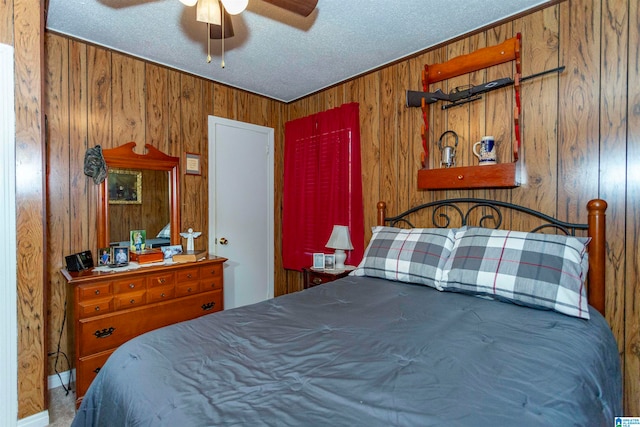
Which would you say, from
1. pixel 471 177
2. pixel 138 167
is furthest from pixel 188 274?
pixel 471 177

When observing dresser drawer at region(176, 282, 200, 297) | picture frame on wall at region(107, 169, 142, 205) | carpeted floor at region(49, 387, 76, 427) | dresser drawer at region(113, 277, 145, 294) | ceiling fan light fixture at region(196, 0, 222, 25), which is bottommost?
carpeted floor at region(49, 387, 76, 427)

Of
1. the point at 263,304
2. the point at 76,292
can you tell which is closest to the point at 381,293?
the point at 263,304

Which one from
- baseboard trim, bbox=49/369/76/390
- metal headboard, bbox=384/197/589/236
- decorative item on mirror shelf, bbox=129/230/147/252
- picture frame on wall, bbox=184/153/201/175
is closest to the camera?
metal headboard, bbox=384/197/589/236

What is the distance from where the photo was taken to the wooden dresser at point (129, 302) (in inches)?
81.2

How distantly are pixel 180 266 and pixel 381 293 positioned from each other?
63.8 inches

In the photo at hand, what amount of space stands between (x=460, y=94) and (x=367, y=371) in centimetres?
210

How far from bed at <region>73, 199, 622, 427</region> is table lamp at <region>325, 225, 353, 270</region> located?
0.93m

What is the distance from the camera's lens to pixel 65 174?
241 cm

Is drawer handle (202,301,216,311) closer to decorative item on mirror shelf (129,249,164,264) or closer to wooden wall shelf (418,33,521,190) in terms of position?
decorative item on mirror shelf (129,249,164,264)

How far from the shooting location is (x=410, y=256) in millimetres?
2121

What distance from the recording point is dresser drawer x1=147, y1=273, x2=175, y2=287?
240 centimetres

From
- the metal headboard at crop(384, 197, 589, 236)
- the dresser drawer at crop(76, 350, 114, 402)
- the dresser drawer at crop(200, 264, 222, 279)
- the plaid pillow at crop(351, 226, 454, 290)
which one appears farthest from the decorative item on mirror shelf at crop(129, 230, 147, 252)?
the metal headboard at crop(384, 197, 589, 236)

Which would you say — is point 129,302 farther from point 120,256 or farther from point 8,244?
point 8,244

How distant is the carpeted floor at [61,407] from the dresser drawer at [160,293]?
2.63 feet
